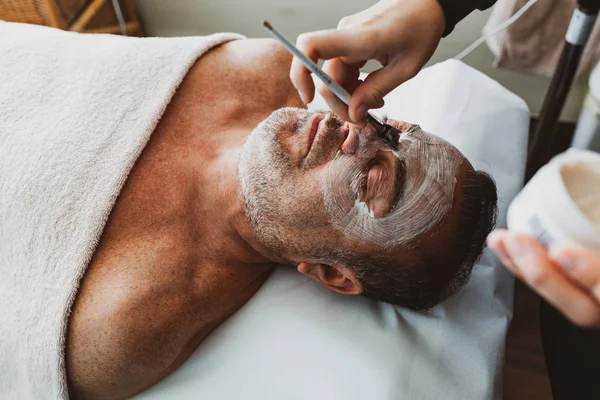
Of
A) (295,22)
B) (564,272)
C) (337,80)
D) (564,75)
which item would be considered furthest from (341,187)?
(295,22)

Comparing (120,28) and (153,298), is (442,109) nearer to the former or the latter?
(153,298)

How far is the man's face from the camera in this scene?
3.14 ft

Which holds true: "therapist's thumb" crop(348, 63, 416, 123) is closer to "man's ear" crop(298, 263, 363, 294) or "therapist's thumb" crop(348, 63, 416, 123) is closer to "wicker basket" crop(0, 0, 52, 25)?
"man's ear" crop(298, 263, 363, 294)

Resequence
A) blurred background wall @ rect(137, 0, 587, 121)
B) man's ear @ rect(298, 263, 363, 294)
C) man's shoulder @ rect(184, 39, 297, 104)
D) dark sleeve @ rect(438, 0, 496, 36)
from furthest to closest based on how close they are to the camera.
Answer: blurred background wall @ rect(137, 0, 587, 121) → man's shoulder @ rect(184, 39, 297, 104) → man's ear @ rect(298, 263, 363, 294) → dark sleeve @ rect(438, 0, 496, 36)

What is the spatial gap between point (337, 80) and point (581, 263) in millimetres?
566

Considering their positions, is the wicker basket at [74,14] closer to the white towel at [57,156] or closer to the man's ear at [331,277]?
the white towel at [57,156]

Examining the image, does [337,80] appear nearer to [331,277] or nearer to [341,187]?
[341,187]

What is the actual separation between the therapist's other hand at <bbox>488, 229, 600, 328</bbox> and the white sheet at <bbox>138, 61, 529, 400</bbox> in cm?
49

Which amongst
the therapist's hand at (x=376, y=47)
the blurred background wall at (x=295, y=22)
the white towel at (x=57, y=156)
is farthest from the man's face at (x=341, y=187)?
the blurred background wall at (x=295, y=22)

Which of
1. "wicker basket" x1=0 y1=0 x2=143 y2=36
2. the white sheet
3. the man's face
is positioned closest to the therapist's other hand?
the man's face

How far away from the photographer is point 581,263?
52 centimetres

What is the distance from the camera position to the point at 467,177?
99 centimetres

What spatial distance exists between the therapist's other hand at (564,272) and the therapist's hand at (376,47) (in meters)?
0.40

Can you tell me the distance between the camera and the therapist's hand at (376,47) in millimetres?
834
